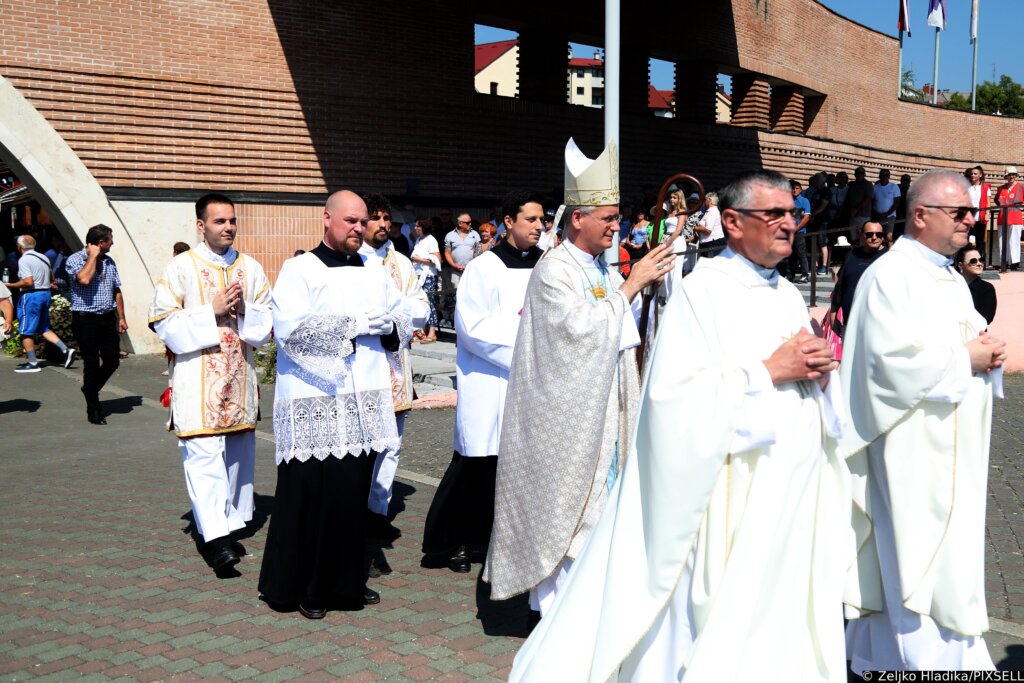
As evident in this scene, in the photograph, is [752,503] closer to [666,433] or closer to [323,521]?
[666,433]

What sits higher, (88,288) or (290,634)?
(88,288)

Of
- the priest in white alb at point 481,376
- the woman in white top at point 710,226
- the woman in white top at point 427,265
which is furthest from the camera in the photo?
the woman in white top at point 427,265

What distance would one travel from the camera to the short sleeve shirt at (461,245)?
50.7 ft

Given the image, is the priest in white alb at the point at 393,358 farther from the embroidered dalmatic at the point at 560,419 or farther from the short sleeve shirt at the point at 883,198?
the short sleeve shirt at the point at 883,198

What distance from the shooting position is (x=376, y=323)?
577 cm

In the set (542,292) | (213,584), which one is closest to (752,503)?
(542,292)

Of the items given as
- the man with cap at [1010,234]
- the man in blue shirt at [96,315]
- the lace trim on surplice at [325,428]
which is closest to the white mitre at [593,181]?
the lace trim on surplice at [325,428]

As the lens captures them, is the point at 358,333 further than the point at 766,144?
No

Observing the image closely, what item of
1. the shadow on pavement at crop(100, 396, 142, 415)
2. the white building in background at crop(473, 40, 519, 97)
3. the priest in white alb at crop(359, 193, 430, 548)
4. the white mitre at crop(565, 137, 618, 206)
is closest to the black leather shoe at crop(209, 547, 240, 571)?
the priest in white alb at crop(359, 193, 430, 548)

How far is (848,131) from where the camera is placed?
29750 millimetres

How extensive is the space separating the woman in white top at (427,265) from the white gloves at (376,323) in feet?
29.9

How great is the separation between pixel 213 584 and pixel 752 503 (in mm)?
3503

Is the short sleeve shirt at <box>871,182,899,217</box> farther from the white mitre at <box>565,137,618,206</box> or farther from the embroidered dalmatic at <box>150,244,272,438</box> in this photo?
the white mitre at <box>565,137,618,206</box>

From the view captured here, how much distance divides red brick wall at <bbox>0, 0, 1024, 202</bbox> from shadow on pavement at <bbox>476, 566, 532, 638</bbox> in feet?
41.9
